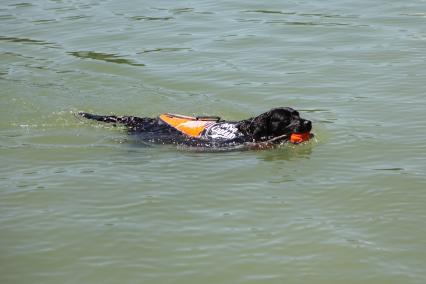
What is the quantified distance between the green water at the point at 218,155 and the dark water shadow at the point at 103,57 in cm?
2

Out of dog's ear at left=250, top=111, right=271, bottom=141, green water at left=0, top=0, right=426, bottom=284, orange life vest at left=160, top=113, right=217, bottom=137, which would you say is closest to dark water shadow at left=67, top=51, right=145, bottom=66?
green water at left=0, top=0, right=426, bottom=284

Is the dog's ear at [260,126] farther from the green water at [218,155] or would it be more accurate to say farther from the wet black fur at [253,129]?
the green water at [218,155]

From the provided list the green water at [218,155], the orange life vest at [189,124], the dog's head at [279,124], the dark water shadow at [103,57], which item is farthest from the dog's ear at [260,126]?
the dark water shadow at [103,57]

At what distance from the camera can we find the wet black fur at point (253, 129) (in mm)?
9109

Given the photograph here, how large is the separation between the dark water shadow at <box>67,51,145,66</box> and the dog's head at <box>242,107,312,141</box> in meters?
4.72

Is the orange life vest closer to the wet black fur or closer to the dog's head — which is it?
the wet black fur

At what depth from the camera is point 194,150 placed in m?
9.29

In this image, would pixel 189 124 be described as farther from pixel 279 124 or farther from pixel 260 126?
pixel 279 124

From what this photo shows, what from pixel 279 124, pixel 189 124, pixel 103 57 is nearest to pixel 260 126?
pixel 279 124

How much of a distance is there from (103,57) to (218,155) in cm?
542

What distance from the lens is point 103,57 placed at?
1385 cm

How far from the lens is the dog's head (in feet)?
29.8

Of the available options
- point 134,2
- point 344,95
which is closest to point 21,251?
point 344,95

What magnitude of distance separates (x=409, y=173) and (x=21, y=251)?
13.9 ft
